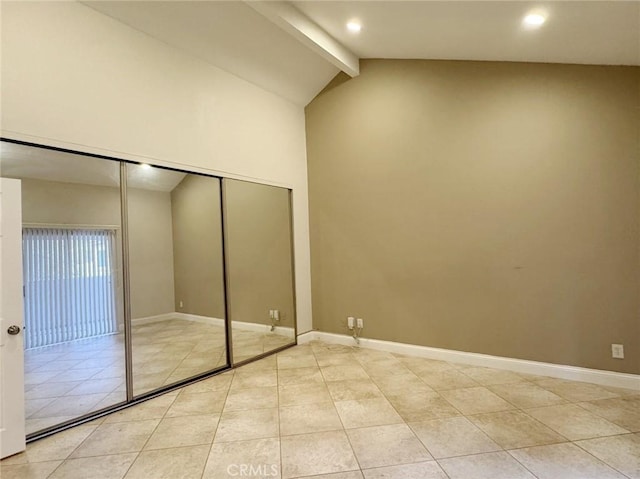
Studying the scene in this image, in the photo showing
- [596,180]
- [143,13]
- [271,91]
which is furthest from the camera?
[271,91]

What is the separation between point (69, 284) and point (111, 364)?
2.86ft

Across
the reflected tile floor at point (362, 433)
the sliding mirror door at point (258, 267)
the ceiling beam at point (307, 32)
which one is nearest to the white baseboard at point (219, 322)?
the sliding mirror door at point (258, 267)

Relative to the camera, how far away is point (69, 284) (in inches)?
122

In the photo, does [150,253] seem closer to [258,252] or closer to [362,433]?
[258,252]

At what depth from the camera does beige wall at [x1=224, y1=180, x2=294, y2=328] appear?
4.09 m

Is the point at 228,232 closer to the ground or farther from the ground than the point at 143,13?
closer to the ground

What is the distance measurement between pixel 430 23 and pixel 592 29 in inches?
51.6

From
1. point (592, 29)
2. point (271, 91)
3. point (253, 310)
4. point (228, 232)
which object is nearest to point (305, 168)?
point (271, 91)

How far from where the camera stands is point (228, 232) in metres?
4.00

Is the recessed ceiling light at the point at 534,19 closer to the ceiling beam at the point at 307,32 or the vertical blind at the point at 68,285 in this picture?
the ceiling beam at the point at 307,32

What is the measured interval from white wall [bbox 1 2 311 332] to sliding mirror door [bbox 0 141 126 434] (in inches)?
10.9

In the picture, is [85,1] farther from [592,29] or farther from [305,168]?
[592,29]

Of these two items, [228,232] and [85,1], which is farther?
[228,232]

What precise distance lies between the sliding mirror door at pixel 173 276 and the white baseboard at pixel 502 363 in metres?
1.43
